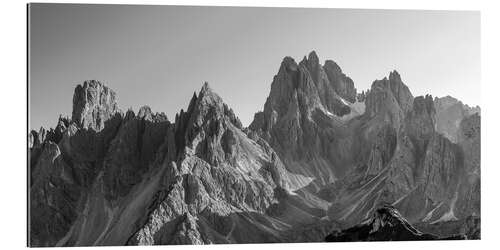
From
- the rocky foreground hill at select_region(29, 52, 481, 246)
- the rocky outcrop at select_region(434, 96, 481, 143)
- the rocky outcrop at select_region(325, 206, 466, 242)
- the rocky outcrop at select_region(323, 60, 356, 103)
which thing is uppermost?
the rocky outcrop at select_region(323, 60, 356, 103)

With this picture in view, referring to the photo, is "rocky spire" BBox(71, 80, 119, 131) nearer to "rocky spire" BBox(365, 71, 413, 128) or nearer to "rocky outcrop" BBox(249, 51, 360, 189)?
"rocky outcrop" BBox(249, 51, 360, 189)

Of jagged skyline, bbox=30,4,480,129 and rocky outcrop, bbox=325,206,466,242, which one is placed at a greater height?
jagged skyline, bbox=30,4,480,129

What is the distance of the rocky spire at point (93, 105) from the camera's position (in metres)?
21.1

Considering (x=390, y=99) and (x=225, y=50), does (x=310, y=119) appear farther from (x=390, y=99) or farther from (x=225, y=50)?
(x=225, y=50)

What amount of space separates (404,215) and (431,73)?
3882 mm

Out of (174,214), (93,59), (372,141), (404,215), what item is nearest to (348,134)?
(372,141)

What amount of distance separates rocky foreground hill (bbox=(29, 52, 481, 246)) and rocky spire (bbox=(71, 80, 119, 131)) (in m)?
0.04

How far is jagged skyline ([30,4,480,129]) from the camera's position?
2097 cm

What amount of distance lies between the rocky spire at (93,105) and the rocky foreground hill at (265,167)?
4 centimetres

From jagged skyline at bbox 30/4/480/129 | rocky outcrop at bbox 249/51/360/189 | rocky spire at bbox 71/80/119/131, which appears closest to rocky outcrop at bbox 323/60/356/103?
rocky outcrop at bbox 249/51/360/189

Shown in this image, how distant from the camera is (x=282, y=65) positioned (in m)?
22.3

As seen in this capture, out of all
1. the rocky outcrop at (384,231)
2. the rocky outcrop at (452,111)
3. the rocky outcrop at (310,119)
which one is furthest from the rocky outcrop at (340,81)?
the rocky outcrop at (384,231)

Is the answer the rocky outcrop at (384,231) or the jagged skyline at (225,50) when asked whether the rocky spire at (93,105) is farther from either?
the rocky outcrop at (384,231)

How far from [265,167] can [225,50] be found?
3.32 metres
